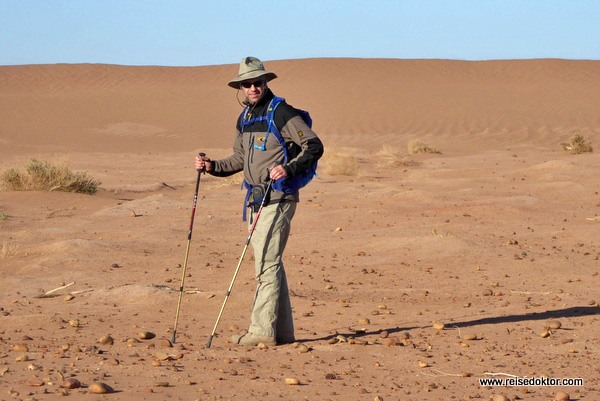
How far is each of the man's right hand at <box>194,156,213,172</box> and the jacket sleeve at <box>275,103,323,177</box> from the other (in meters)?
0.65

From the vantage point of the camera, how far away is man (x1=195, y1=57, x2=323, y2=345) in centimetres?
534

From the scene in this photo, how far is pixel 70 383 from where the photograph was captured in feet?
14.4

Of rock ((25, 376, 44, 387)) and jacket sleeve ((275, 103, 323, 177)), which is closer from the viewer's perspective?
rock ((25, 376, 44, 387))

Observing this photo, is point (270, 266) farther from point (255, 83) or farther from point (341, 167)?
point (341, 167)

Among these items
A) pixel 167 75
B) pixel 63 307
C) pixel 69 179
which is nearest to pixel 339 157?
pixel 69 179

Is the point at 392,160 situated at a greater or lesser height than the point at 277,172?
greater

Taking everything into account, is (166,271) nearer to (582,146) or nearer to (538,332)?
(538,332)

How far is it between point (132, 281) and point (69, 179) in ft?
27.7

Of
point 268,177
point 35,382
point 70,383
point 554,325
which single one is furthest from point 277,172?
point 554,325

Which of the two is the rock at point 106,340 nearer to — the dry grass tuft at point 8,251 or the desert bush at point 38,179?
the dry grass tuft at point 8,251

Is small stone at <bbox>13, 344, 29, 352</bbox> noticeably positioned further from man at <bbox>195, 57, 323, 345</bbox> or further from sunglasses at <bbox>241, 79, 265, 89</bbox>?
sunglasses at <bbox>241, 79, 265, 89</bbox>

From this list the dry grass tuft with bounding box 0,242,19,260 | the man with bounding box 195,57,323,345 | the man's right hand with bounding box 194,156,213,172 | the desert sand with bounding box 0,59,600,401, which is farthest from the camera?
the dry grass tuft with bounding box 0,242,19,260

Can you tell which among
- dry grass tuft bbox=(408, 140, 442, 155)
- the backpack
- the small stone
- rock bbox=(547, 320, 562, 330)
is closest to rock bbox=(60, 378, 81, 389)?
the small stone

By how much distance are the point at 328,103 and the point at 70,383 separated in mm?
47395
